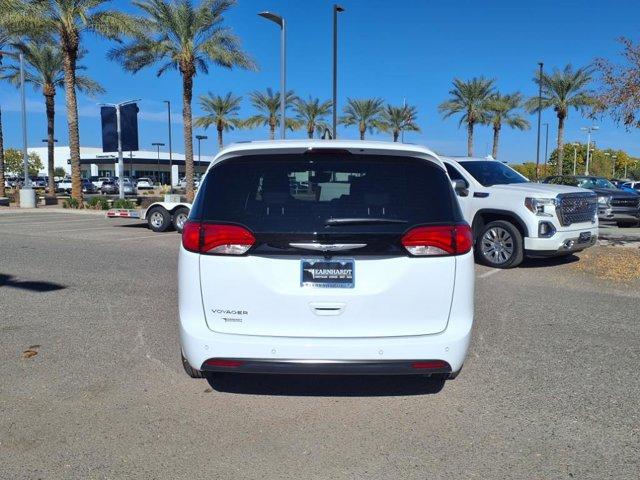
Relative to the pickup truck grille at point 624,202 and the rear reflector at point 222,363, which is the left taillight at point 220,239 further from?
the pickup truck grille at point 624,202

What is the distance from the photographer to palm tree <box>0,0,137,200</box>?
25359mm

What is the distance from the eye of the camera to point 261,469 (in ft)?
11.0

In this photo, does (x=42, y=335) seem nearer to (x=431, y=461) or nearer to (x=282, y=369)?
(x=282, y=369)

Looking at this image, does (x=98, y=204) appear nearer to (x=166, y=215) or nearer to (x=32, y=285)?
(x=166, y=215)

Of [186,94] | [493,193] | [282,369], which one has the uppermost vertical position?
[186,94]

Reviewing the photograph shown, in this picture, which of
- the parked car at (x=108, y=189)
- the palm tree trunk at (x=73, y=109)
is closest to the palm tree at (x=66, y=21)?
the palm tree trunk at (x=73, y=109)

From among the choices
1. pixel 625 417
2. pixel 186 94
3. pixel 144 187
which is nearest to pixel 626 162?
pixel 144 187

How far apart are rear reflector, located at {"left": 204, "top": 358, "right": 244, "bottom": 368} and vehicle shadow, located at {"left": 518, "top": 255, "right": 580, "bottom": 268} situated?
307 inches

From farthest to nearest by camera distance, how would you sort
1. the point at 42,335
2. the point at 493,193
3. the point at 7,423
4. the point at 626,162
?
the point at 626,162 → the point at 493,193 → the point at 42,335 → the point at 7,423

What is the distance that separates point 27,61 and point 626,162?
112m

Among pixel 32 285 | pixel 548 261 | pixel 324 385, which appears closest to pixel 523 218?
pixel 548 261

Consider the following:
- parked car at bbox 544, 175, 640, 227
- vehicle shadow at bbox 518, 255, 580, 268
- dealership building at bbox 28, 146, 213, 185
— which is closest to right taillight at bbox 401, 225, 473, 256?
vehicle shadow at bbox 518, 255, 580, 268

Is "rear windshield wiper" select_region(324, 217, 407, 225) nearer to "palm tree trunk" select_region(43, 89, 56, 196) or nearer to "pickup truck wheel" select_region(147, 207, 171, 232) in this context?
"pickup truck wheel" select_region(147, 207, 171, 232)

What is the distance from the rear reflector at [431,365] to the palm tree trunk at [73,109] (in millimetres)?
27898
